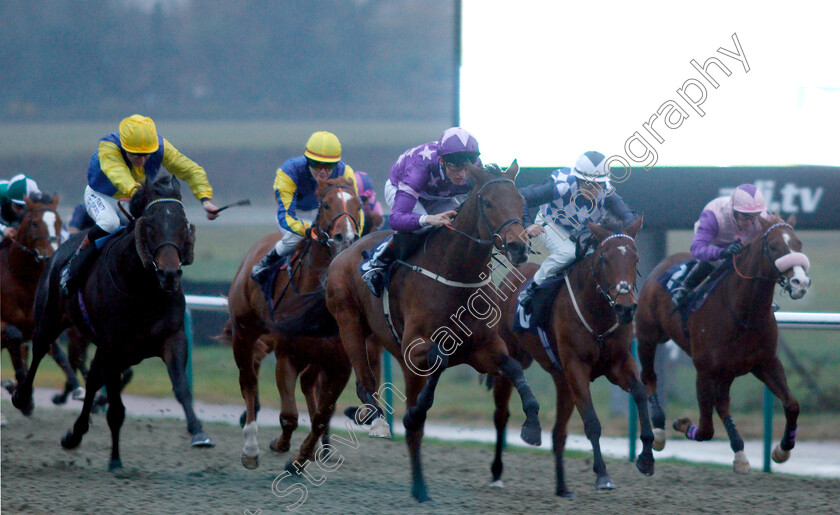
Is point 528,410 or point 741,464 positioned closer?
point 528,410

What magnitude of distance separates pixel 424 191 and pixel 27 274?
399 cm

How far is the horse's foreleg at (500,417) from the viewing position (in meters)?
6.29

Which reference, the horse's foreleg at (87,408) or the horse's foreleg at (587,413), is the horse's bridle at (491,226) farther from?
the horse's foreleg at (87,408)

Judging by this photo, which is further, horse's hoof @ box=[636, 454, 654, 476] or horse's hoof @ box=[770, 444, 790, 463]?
horse's hoof @ box=[770, 444, 790, 463]

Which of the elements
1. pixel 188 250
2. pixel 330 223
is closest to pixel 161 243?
pixel 188 250

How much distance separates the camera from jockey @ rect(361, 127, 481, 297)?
17.0 ft

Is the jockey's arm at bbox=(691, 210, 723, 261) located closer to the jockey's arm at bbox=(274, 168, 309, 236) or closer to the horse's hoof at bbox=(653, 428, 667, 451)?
the horse's hoof at bbox=(653, 428, 667, 451)

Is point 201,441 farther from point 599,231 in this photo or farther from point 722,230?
point 722,230

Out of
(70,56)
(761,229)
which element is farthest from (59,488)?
(70,56)

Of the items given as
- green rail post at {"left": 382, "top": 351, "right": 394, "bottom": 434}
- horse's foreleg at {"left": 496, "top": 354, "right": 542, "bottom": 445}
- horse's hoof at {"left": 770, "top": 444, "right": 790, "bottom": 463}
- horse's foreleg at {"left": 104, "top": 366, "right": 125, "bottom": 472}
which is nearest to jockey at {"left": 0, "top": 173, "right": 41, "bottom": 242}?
horse's foreleg at {"left": 104, "top": 366, "right": 125, "bottom": 472}

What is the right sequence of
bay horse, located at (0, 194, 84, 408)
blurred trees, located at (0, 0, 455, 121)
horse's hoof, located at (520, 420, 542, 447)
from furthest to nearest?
blurred trees, located at (0, 0, 455, 121) → bay horse, located at (0, 194, 84, 408) → horse's hoof, located at (520, 420, 542, 447)

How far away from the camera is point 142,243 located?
18.4 ft

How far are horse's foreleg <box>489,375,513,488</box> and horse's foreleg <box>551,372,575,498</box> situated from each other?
0.36 m

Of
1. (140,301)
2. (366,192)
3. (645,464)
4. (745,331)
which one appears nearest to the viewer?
(645,464)
